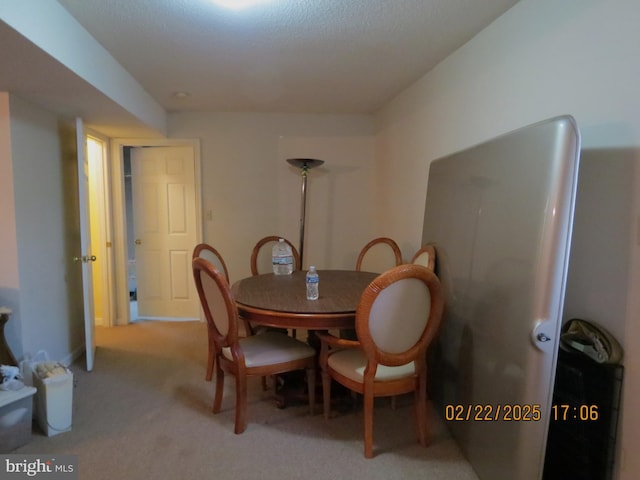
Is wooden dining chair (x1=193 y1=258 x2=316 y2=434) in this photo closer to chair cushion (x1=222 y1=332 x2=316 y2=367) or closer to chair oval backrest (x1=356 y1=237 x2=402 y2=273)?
chair cushion (x1=222 y1=332 x2=316 y2=367)

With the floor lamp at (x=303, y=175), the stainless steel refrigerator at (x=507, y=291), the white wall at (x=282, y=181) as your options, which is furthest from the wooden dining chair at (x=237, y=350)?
the white wall at (x=282, y=181)

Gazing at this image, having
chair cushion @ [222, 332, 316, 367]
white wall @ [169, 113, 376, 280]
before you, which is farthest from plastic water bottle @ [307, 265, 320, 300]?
white wall @ [169, 113, 376, 280]

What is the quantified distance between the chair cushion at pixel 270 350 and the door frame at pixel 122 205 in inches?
80.9

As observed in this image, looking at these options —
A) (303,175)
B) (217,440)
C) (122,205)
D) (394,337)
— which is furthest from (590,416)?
(122,205)

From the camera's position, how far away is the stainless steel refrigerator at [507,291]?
136 centimetres

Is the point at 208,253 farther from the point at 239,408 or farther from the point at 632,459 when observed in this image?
the point at 632,459

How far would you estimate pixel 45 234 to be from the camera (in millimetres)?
2676

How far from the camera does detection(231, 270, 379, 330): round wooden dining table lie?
1.94 metres

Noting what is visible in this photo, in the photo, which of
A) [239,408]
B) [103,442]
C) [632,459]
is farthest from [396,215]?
[103,442]

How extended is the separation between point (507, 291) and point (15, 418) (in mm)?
2372

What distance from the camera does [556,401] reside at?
1497 millimetres

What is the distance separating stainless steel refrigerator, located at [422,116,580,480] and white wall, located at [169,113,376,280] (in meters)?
2.06

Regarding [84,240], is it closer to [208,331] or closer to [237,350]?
[208,331]

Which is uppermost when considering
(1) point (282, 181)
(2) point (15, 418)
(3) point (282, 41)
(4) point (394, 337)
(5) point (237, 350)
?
(3) point (282, 41)
